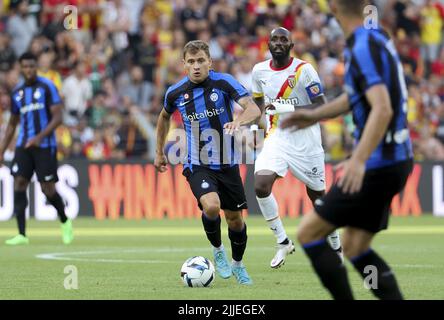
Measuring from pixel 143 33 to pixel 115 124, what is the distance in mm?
3113

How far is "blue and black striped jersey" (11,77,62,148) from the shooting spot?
50.5 feet

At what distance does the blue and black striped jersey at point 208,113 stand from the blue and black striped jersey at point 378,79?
11.3ft

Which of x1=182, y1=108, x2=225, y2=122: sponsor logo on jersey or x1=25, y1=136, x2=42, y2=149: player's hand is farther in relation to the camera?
x1=25, y1=136, x2=42, y2=149: player's hand

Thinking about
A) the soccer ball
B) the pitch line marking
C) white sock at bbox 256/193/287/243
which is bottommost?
→ the pitch line marking

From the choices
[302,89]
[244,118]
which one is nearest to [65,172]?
[302,89]

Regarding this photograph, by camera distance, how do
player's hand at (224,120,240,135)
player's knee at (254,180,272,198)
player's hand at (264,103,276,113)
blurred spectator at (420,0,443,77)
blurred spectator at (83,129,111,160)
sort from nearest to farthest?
player's hand at (224,120,240,135)
player's knee at (254,180,272,198)
player's hand at (264,103,276,113)
blurred spectator at (83,129,111,160)
blurred spectator at (420,0,443,77)

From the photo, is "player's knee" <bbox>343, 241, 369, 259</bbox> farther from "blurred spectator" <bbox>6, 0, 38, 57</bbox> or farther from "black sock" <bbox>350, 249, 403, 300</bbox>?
"blurred spectator" <bbox>6, 0, 38, 57</bbox>

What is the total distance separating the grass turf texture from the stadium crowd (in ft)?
11.5

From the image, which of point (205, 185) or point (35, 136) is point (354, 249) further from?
point (35, 136)

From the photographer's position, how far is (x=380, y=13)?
1022 inches

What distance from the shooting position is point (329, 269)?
22.0ft

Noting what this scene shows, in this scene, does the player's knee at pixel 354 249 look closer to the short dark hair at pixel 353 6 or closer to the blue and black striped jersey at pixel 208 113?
the short dark hair at pixel 353 6

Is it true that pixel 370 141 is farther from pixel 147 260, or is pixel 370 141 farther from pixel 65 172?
pixel 65 172

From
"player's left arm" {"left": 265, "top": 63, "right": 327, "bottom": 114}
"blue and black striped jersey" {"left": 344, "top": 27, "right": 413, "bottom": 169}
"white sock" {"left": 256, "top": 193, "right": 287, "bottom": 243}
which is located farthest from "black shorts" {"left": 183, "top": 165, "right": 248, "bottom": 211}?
"blue and black striped jersey" {"left": 344, "top": 27, "right": 413, "bottom": 169}
